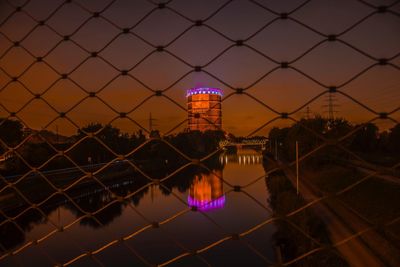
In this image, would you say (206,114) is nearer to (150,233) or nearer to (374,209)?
(374,209)

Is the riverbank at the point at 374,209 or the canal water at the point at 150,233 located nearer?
the riverbank at the point at 374,209

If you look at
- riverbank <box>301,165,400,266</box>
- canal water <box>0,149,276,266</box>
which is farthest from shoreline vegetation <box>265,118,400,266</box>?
canal water <box>0,149,276,266</box>

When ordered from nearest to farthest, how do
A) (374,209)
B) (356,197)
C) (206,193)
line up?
(374,209), (356,197), (206,193)

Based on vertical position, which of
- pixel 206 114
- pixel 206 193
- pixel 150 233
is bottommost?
pixel 150 233

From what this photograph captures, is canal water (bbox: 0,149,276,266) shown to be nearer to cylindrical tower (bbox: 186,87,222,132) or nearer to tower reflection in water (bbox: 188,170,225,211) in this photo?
tower reflection in water (bbox: 188,170,225,211)

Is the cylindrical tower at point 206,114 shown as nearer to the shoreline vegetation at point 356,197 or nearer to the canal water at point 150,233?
the shoreline vegetation at point 356,197

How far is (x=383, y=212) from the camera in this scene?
5.93 metres

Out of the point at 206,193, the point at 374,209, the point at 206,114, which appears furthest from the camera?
the point at 206,193

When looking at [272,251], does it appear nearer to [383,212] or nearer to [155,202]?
[383,212]

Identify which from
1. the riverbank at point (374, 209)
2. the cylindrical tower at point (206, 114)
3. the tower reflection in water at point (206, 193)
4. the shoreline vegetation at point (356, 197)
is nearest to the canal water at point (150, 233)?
the tower reflection in water at point (206, 193)

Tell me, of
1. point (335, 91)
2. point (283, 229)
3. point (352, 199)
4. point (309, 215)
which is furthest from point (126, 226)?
point (335, 91)

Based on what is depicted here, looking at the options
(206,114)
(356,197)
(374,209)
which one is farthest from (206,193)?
(206,114)

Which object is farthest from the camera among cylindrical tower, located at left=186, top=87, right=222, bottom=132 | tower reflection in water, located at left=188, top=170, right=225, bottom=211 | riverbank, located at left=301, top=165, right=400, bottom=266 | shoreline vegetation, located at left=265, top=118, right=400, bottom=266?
tower reflection in water, located at left=188, top=170, right=225, bottom=211

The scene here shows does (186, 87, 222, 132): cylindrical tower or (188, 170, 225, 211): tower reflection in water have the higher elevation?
(186, 87, 222, 132): cylindrical tower
